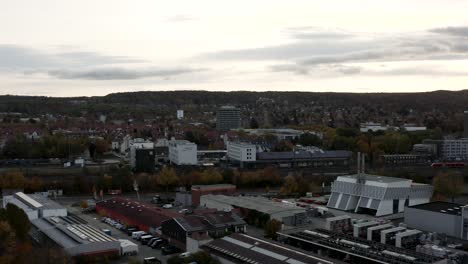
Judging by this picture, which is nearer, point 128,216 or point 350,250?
point 350,250

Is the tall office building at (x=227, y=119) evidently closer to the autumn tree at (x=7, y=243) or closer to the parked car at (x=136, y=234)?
the parked car at (x=136, y=234)

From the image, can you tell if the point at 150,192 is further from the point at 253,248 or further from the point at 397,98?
the point at 397,98

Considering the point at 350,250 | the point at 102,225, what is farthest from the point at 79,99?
the point at 350,250

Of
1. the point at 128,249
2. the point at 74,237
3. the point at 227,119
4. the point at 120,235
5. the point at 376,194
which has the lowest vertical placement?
the point at 120,235

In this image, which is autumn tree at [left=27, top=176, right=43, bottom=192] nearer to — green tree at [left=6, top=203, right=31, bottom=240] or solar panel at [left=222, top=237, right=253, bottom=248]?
green tree at [left=6, top=203, right=31, bottom=240]

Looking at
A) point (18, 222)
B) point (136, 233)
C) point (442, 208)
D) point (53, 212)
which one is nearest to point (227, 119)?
point (53, 212)

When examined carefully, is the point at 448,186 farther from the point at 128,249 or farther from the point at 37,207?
the point at 37,207

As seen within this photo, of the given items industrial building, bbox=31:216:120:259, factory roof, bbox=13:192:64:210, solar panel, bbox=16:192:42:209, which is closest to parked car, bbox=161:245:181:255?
industrial building, bbox=31:216:120:259

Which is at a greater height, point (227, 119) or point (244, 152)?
point (227, 119)
